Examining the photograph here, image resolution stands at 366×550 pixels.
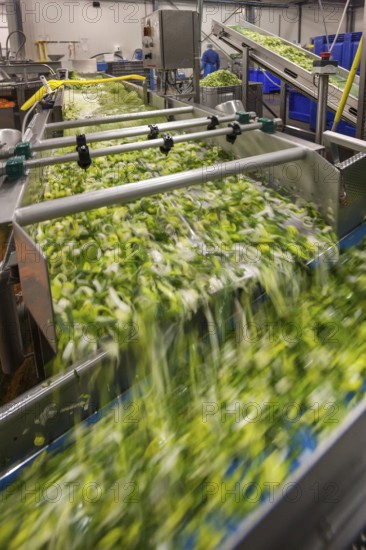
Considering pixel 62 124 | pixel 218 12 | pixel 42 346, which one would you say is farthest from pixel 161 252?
pixel 218 12

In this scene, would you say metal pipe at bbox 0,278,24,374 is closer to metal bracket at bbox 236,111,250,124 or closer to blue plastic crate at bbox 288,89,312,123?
metal bracket at bbox 236,111,250,124

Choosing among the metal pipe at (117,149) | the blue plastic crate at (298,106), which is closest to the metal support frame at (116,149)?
the metal pipe at (117,149)

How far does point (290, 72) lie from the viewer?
204 inches

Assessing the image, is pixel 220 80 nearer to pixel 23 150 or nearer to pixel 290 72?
pixel 290 72

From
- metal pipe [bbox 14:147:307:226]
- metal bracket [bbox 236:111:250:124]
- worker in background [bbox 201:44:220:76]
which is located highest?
worker in background [bbox 201:44:220:76]

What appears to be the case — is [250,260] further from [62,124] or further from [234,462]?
[62,124]

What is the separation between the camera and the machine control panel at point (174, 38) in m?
3.75

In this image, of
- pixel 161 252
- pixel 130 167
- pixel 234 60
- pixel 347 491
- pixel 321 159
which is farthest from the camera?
pixel 234 60

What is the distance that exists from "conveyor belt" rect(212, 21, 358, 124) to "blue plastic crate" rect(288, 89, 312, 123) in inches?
124

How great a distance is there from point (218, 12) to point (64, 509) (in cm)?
1762

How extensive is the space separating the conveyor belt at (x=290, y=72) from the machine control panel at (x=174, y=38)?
1.73 metres

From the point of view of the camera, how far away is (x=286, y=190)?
234cm

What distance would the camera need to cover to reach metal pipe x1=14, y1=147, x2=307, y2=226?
1.41 metres

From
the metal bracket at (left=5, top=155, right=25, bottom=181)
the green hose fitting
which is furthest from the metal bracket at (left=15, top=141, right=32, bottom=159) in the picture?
the green hose fitting
